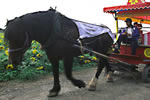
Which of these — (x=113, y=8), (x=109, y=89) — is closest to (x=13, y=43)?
(x=109, y=89)

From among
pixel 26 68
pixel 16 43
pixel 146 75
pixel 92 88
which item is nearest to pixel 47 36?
pixel 16 43

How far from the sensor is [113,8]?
5.36 metres

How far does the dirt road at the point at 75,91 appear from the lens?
3.60m

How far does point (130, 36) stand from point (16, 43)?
11.6ft

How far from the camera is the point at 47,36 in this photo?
318 centimetres

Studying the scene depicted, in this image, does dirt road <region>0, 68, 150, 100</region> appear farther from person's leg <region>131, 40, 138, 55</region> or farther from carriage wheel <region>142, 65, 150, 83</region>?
person's leg <region>131, 40, 138, 55</region>

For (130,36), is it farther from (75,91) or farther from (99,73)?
(75,91)

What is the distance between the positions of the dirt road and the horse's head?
1097 mm

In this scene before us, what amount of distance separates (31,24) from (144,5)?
139 inches

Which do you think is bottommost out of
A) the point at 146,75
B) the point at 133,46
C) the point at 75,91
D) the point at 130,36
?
the point at 75,91

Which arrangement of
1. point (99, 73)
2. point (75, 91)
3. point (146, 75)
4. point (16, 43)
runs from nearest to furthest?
point (16, 43) < point (75, 91) < point (99, 73) < point (146, 75)

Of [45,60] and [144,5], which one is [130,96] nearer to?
[144,5]

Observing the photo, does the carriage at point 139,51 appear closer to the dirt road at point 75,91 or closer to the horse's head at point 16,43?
the dirt road at point 75,91

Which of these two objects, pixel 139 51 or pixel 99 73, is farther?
pixel 139 51
